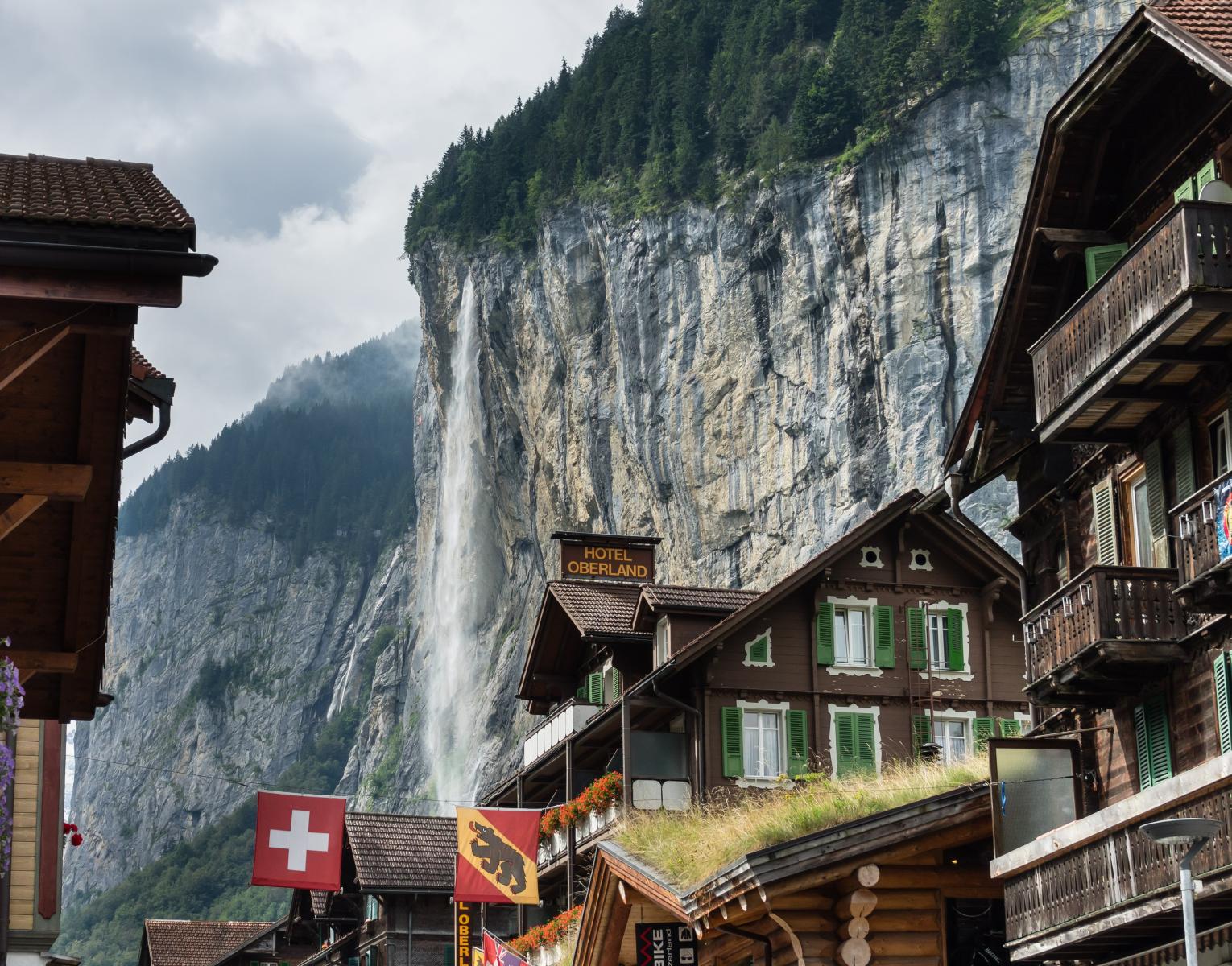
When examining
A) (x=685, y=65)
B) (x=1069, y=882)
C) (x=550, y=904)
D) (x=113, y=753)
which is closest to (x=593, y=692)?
(x=550, y=904)

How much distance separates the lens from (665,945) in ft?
67.2

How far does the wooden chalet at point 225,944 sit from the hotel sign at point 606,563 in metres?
17.7

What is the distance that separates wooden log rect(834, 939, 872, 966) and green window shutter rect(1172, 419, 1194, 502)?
5540mm

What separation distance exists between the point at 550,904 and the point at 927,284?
5134 cm

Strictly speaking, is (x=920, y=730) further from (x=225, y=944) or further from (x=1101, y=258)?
(x=225, y=944)

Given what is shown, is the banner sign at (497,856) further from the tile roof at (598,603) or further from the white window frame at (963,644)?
the white window frame at (963,644)

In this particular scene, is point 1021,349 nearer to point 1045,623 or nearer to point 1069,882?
point 1045,623

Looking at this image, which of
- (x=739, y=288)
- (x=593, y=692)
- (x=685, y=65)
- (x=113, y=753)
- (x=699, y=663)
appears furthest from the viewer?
(x=113, y=753)

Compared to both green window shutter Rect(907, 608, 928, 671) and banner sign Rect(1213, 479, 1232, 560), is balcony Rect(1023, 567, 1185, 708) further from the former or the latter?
green window shutter Rect(907, 608, 928, 671)

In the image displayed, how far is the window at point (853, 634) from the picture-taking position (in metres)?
34.1

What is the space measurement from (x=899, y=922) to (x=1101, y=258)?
25.5ft

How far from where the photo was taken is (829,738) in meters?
33.7

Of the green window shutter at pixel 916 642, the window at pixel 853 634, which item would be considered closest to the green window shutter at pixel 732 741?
the window at pixel 853 634

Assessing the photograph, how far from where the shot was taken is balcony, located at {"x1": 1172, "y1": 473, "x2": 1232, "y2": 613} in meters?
15.9
